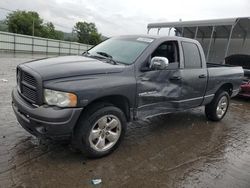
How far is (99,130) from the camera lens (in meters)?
3.74

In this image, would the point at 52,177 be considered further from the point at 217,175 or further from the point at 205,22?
the point at 205,22

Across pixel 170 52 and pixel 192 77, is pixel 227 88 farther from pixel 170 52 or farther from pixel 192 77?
pixel 170 52

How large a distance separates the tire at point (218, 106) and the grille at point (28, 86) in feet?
14.2

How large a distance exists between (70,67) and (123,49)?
4.30 ft

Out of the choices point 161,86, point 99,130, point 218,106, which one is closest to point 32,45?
point 218,106

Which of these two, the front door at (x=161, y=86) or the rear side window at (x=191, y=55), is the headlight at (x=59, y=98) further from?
the rear side window at (x=191, y=55)

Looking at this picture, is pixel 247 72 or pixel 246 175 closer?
pixel 246 175

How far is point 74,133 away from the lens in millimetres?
3525

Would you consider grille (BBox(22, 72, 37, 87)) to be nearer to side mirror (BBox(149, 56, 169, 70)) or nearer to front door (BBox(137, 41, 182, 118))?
front door (BBox(137, 41, 182, 118))

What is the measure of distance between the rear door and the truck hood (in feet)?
5.40

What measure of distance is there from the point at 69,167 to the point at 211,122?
13.3ft

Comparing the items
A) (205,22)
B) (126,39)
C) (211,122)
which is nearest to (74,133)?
(126,39)

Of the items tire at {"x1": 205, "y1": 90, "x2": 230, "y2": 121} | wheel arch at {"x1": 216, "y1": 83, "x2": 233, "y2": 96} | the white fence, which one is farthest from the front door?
the white fence

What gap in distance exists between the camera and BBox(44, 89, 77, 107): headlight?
3279 millimetres
